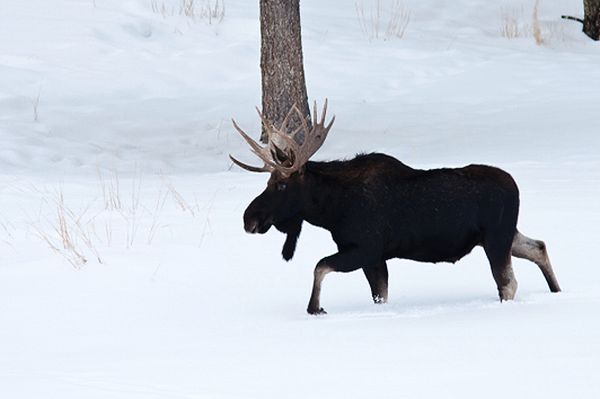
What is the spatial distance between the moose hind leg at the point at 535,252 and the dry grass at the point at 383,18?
1200 cm

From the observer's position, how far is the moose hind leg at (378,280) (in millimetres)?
6707

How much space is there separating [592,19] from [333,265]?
14021 mm

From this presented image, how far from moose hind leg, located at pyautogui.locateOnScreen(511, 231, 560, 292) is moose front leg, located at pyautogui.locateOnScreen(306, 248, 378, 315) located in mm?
829

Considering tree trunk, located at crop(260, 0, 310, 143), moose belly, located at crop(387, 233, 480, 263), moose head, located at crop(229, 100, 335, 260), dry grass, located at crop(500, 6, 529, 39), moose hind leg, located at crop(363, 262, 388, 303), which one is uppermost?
moose head, located at crop(229, 100, 335, 260)

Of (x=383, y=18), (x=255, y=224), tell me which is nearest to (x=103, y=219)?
(x=255, y=224)

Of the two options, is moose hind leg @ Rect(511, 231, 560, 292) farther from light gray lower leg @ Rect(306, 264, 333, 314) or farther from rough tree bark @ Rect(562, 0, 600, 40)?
rough tree bark @ Rect(562, 0, 600, 40)

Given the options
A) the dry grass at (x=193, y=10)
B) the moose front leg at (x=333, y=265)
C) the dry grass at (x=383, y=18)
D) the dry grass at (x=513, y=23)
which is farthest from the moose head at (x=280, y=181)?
the dry grass at (x=513, y=23)

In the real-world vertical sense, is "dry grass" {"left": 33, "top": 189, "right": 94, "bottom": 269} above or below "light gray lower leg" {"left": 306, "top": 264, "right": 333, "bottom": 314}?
below

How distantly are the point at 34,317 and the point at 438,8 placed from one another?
1558cm

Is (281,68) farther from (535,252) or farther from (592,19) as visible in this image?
(592,19)

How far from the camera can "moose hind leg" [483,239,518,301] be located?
21.4 feet

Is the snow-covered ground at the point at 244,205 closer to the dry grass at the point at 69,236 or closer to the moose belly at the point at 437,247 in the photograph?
the dry grass at the point at 69,236

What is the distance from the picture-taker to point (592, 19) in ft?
63.9

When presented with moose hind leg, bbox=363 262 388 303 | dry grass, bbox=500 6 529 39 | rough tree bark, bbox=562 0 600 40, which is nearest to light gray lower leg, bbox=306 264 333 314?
moose hind leg, bbox=363 262 388 303
